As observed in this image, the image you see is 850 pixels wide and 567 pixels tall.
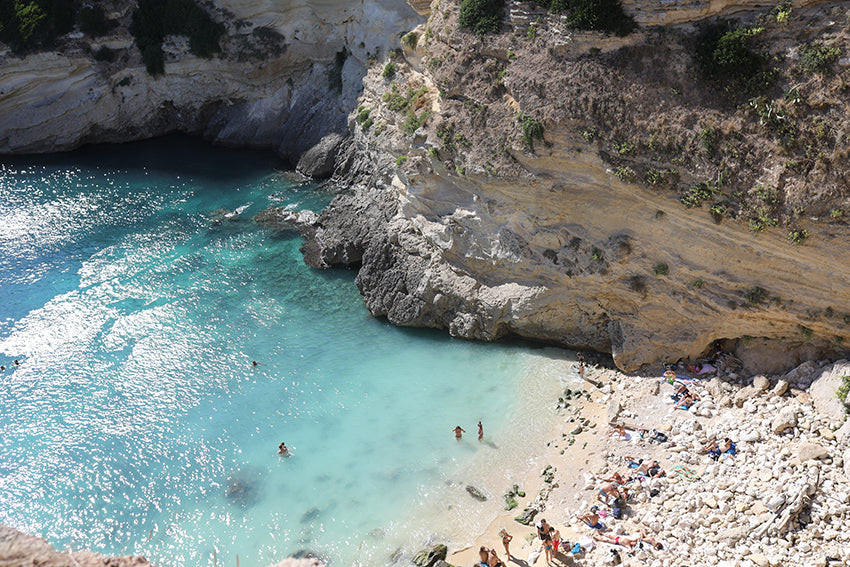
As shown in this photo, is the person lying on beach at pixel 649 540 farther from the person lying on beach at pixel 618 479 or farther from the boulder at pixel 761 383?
the boulder at pixel 761 383

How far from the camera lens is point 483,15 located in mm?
26469

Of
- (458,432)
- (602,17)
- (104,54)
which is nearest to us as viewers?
(602,17)

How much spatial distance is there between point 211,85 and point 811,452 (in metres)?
46.4

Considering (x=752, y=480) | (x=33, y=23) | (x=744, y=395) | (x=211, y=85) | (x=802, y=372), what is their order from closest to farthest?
(x=752, y=480), (x=802, y=372), (x=744, y=395), (x=33, y=23), (x=211, y=85)

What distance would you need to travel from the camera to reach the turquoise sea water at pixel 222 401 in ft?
68.5

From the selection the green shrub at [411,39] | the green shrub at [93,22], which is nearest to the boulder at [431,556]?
the green shrub at [411,39]

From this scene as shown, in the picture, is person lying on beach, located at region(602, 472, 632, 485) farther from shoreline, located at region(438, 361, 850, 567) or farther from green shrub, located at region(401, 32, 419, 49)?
green shrub, located at region(401, 32, 419, 49)

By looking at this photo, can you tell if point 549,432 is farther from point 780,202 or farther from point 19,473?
point 19,473

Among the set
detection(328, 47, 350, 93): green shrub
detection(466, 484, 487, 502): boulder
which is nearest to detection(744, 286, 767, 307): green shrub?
detection(466, 484, 487, 502): boulder

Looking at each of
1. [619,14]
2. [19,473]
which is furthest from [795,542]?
[19,473]

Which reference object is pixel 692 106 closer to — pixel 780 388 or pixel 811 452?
pixel 780 388

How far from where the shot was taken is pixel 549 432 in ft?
76.7

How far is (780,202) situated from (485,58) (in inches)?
512

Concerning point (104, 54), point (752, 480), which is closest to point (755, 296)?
point (752, 480)
